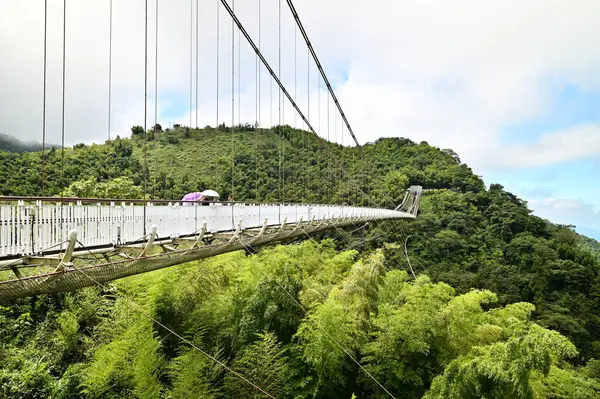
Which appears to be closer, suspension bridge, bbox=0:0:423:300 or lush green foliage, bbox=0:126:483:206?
suspension bridge, bbox=0:0:423:300

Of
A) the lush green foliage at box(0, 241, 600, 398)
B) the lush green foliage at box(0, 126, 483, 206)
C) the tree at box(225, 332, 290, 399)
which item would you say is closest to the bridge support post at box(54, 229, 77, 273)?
the lush green foliage at box(0, 241, 600, 398)

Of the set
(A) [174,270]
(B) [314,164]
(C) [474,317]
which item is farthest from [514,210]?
(A) [174,270]

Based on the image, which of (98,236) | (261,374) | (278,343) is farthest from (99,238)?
(278,343)

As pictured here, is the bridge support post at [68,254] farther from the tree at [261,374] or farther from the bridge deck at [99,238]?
the tree at [261,374]

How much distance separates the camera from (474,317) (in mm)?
7906

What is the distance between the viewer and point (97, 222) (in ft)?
12.2

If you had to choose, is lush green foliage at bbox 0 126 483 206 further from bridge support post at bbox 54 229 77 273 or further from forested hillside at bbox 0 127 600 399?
bridge support post at bbox 54 229 77 273

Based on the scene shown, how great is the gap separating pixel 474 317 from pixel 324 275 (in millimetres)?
3597

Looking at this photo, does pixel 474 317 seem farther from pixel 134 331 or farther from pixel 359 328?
pixel 134 331

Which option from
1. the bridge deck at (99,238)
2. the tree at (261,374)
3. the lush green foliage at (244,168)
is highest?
the lush green foliage at (244,168)

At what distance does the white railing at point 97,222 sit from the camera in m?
2.97

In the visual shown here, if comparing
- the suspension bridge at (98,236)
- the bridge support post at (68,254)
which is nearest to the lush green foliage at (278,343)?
the suspension bridge at (98,236)

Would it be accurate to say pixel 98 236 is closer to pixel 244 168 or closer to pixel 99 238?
pixel 99 238

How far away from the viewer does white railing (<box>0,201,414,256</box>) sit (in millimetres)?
2969
